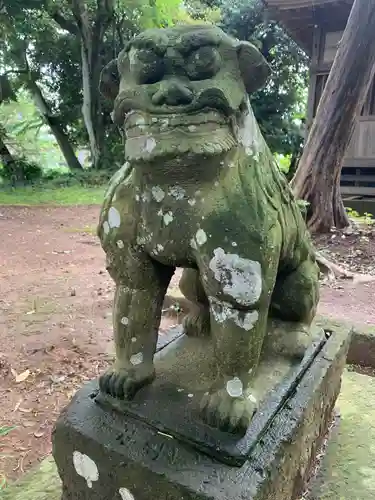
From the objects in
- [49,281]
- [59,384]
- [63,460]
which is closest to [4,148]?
[49,281]

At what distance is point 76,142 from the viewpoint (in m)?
13.8

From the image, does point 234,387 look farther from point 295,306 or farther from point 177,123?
point 177,123

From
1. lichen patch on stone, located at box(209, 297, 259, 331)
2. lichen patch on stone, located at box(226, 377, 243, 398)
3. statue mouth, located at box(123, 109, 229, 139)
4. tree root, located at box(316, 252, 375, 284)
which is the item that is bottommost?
tree root, located at box(316, 252, 375, 284)

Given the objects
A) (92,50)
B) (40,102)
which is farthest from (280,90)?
(40,102)

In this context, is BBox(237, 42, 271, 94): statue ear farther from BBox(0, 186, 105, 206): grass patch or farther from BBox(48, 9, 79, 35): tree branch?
BBox(48, 9, 79, 35): tree branch

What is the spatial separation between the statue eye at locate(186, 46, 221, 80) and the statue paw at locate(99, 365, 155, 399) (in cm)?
75

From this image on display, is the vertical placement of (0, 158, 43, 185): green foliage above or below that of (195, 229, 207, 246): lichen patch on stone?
below

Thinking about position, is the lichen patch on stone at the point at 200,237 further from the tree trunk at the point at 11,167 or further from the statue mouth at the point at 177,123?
the tree trunk at the point at 11,167

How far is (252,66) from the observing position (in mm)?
971

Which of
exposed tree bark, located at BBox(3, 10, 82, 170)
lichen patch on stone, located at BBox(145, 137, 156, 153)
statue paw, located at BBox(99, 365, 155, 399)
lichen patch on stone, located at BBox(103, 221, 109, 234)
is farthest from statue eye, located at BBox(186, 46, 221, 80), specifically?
exposed tree bark, located at BBox(3, 10, 82, 170)

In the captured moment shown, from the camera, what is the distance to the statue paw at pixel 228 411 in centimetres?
109

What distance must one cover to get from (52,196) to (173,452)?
28.6ft

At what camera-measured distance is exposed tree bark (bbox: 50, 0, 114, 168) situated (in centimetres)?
1091

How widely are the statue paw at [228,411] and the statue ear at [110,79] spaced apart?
0.76m
